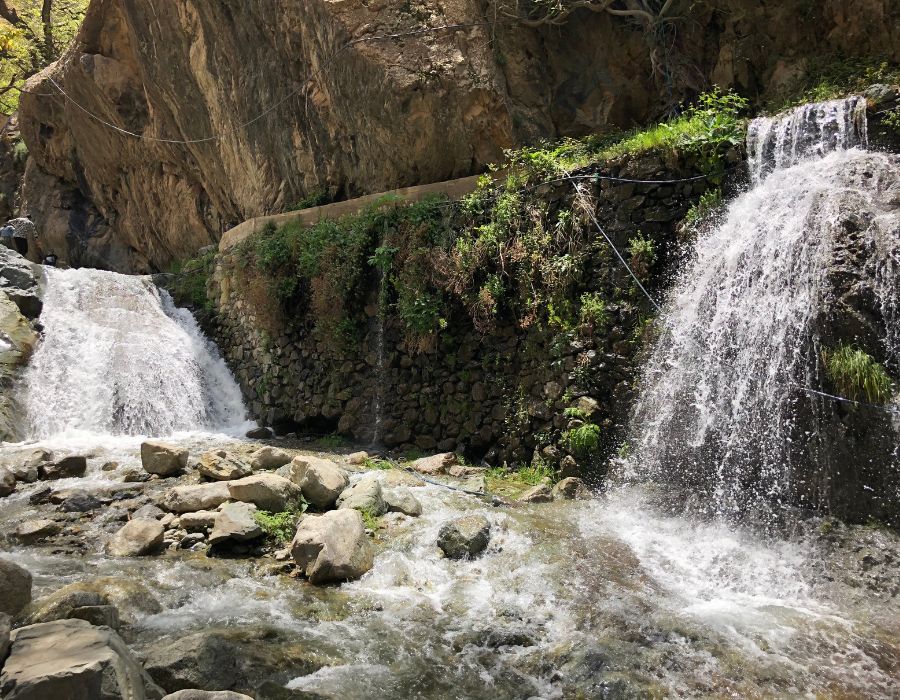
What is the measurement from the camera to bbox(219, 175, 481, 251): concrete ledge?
9.58 m

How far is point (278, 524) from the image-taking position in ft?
18.1

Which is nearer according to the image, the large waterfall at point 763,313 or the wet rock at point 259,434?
the large waterfall at point 763,313

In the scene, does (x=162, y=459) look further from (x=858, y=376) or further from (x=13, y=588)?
(x=858, y=376)

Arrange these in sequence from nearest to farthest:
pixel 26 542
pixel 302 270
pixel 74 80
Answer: pixel 26 542, pixel 302 270, pixel 74 80

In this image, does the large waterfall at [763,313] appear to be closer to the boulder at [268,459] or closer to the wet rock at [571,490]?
the wet rock at [571,490]

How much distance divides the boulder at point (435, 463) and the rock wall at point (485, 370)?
45 centimetres

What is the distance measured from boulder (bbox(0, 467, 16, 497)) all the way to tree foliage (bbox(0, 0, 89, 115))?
22.2 meters

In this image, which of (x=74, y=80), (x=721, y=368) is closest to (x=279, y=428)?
(x=721, y=368)

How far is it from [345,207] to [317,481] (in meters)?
6.30

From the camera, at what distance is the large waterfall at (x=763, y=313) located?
5.43 meters

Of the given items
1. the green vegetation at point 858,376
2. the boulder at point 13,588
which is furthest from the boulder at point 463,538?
the green vegetation at point 858,376

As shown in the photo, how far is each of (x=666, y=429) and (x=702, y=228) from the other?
228cm

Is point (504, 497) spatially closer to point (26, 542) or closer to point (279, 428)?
point (26, 542)

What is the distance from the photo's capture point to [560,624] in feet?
13.6
